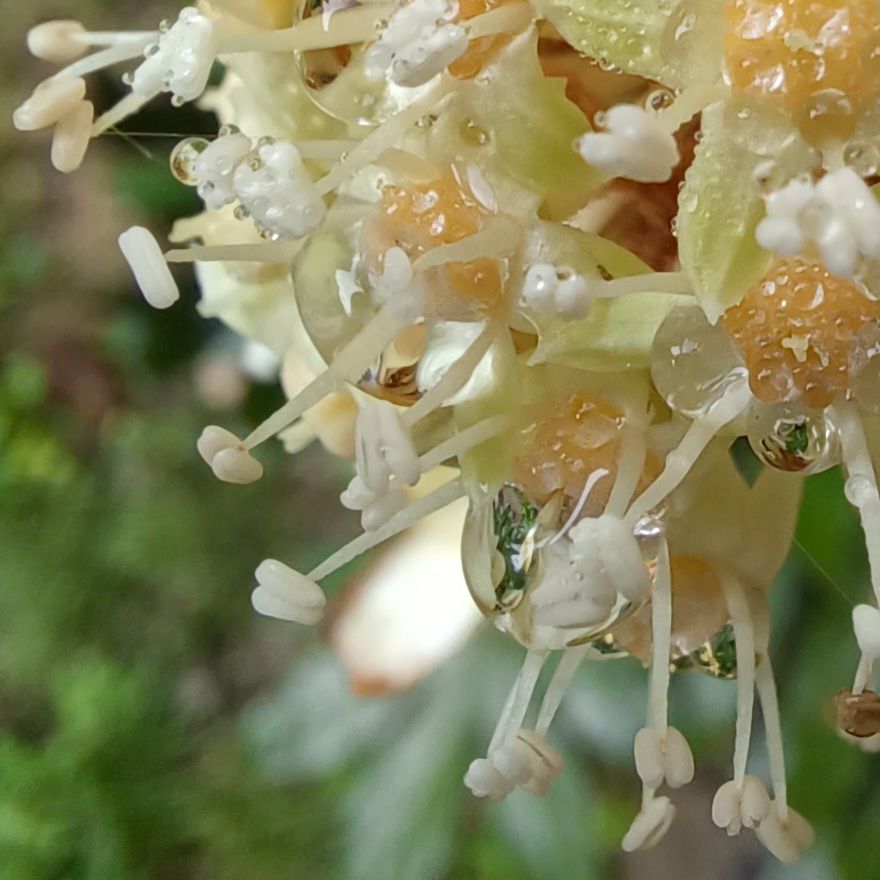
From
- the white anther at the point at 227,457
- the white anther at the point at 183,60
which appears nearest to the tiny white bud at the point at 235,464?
the white anther at the point at 227,457

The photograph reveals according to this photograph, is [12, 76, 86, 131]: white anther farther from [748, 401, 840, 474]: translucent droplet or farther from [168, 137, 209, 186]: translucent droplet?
[748, 401, 840, 474]: translucent droplet

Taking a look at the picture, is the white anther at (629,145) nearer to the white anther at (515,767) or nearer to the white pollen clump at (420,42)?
the white pollen clump at (420,42)

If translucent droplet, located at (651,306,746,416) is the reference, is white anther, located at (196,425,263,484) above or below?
below

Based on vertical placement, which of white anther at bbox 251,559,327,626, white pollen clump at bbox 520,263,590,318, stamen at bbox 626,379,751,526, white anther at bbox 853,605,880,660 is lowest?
white anther at bbox 251,559,327,626

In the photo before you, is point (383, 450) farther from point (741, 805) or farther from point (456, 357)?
point (741, 805)

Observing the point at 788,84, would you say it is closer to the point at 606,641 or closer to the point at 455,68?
the point at 455,68

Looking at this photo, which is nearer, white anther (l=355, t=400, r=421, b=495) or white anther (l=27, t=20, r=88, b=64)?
white anther (l=355, t=400, r=421, b=495)

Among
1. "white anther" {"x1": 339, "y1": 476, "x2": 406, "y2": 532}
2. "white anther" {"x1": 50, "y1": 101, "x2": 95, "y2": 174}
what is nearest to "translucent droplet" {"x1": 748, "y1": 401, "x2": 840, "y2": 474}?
"white anther" {"x1": 339, "y1": 476, "x2": 406, "y2": 532}
